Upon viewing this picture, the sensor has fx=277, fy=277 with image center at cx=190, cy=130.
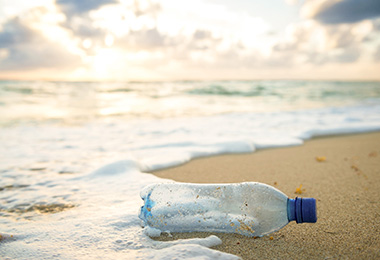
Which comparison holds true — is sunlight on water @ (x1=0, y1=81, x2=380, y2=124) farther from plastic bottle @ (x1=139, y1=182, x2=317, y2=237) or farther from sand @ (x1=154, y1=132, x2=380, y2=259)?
plastic bottle @ (x1=139, y1=182, x2=317, y2=237)

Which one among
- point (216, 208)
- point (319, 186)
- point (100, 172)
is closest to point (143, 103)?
point (100, 172)

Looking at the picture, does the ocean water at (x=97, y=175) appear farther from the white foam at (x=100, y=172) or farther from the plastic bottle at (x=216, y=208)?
the plastic bottle at (x=216, y=208)

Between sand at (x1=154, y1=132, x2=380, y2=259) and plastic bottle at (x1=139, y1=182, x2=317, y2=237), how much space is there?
5 centimetres

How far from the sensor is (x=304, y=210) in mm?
1152

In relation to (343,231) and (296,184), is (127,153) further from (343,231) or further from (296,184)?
(343,231)

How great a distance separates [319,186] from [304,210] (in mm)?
1176

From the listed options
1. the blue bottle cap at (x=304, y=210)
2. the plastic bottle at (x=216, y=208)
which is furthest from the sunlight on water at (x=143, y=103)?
the blue bottle cap at (x=304, y=210)

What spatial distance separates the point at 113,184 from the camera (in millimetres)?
2305

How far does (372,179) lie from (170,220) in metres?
1.86

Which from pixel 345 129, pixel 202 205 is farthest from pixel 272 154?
pixel 345 129

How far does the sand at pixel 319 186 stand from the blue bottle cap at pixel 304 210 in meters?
0.20

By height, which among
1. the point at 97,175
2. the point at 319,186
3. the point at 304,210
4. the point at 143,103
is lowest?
the point at 319,186

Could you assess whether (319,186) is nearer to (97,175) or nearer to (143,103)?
(97,175)

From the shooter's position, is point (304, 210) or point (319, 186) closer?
point (304, 210)
